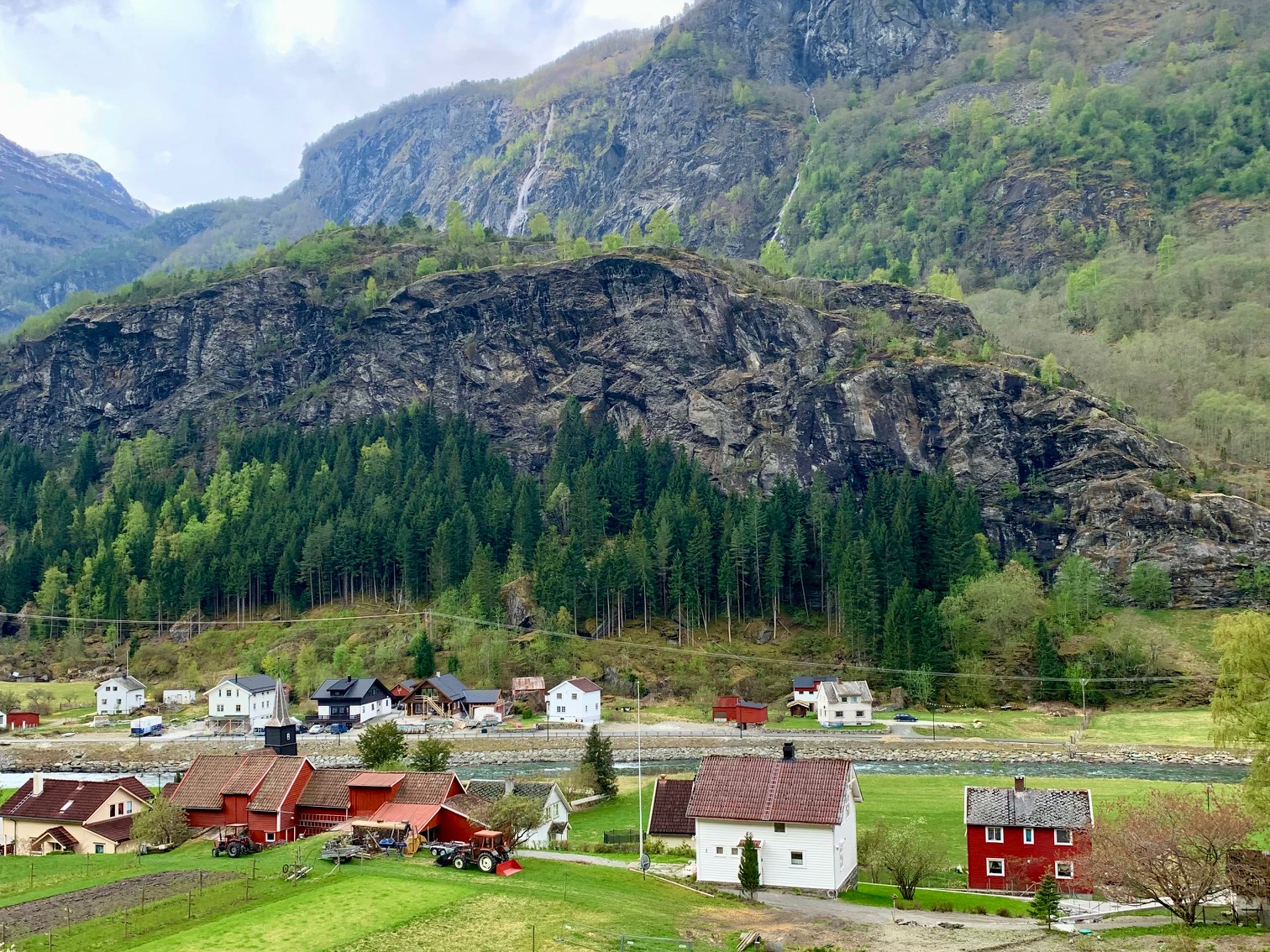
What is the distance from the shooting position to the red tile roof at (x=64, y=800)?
52688mm

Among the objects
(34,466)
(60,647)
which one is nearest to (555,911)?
(60,647)

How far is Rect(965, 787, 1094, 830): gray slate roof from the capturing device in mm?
42719

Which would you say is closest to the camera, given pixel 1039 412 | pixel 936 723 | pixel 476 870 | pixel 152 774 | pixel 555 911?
pixel 555 911

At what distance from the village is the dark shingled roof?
3.1 inches

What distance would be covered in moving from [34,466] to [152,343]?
28.0 m

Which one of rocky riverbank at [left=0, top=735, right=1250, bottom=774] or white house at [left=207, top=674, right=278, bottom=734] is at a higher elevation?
white house at [left=207, top=674, right=278, bottom=734]

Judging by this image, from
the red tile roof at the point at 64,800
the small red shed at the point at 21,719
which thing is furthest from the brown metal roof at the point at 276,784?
the small red shed at the point at 21,719

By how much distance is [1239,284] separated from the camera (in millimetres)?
197875

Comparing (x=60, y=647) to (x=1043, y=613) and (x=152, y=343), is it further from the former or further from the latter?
(x=1043, y=613)

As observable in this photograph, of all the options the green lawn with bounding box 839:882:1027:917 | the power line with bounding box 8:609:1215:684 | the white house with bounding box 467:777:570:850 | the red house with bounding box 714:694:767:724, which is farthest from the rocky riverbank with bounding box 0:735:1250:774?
the green lawn with bounding box 839:882:1027:917

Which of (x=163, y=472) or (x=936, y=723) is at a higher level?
(x=163, y=472)

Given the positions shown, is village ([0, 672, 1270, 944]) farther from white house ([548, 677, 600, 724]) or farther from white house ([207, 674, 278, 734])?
white house ([207, 674, 278, 734])

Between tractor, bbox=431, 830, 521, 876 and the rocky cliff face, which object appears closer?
tractor, bbox=431, 830, 521, 876

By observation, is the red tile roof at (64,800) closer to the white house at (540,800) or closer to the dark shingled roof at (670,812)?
the white house at (540,800)
